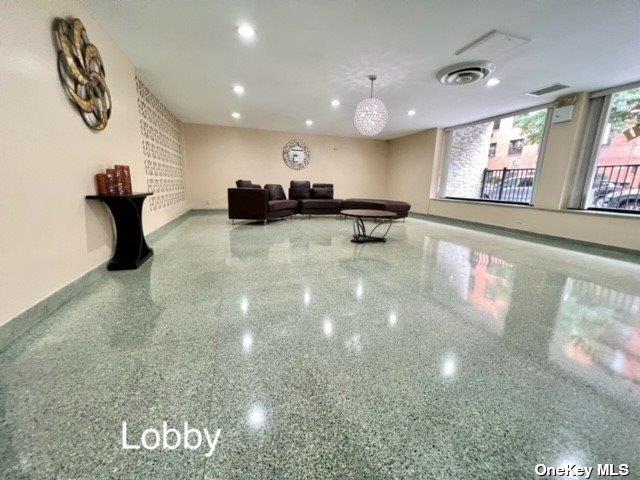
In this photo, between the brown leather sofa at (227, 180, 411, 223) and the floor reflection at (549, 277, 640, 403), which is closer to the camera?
the floor reflection at (549, 277, 640, 403)

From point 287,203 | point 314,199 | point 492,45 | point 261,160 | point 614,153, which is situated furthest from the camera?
point 261,160

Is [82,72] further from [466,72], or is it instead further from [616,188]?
[616,188]

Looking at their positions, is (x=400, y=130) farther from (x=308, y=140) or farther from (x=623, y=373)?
(x=623, y=373)

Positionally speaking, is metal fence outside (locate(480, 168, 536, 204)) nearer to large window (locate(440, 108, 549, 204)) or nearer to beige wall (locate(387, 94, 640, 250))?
large window (locate(440, 108, 549, 204))

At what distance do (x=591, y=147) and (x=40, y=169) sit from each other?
6745 mm

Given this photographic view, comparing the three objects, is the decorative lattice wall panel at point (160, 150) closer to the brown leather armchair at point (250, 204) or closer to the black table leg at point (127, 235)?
the brown leather armchair at point (250, 204)

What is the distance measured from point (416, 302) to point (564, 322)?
3.18 ft

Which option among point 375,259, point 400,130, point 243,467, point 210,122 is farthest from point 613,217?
point 210,122

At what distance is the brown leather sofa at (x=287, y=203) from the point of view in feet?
16.6

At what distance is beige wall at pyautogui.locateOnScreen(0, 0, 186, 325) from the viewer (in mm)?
1479

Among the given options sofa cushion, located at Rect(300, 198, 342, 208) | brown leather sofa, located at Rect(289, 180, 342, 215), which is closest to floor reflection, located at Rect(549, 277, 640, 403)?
brown leather sofa, located at Rect(289, 180, 342, 215)

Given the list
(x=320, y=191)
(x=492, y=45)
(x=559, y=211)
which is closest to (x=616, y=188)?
(x=559, y=211)

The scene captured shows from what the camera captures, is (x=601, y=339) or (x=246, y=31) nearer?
(x=601, y=339)

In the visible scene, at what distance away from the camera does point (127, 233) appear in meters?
2.64
